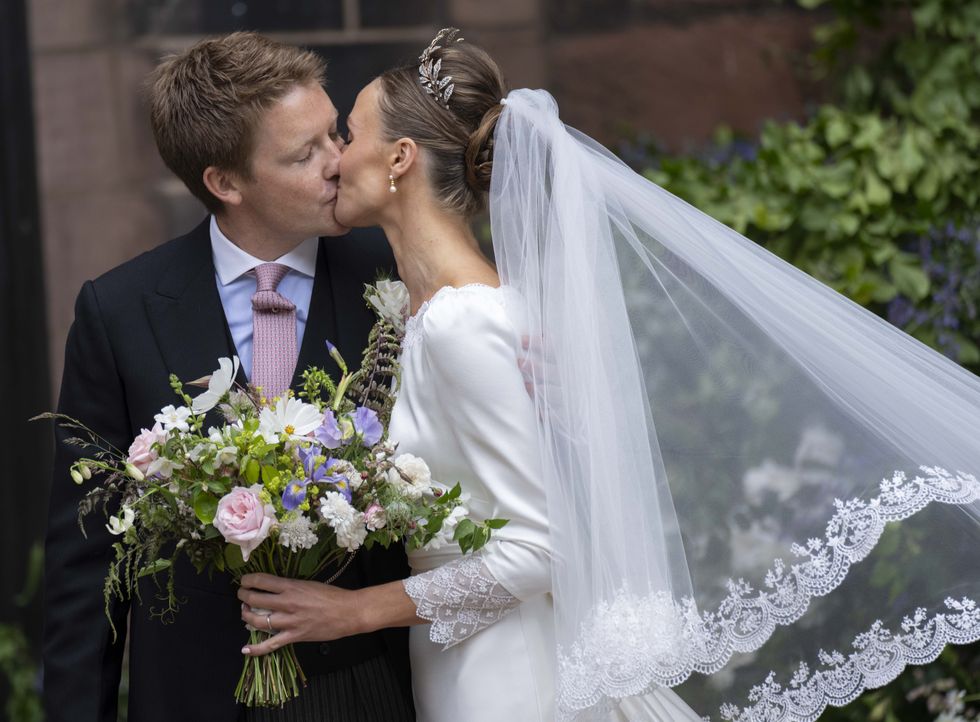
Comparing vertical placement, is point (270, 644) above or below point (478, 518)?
below

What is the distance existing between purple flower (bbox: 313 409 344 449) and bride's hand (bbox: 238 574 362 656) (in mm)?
314

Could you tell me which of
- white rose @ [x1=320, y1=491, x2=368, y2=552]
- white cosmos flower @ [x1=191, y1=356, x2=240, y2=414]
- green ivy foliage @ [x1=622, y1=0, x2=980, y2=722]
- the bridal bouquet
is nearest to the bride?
the bridal bouquet

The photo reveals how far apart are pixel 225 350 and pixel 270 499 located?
64 cm

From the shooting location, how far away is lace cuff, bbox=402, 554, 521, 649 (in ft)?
7.35

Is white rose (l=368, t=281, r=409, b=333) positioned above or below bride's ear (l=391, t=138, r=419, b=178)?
below

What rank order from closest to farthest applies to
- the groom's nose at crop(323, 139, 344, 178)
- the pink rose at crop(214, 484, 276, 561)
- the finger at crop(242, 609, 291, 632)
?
the pink rose at crop(214, 484, 276, 561)
the finger at crop(242, 609, 291, 632)
the groom's nose at crop(323, 139, 344, 178)

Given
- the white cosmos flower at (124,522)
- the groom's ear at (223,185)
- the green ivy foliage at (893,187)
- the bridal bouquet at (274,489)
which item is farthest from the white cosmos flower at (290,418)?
the green ivy foliage at (893,187)

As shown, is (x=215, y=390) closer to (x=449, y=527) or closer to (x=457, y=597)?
(x=449, y=527)

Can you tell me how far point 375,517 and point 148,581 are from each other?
0.81 m

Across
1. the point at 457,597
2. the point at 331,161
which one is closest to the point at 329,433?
the point at 457,597

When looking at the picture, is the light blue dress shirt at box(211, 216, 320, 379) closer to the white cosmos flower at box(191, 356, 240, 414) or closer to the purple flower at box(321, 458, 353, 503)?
the white cosmos flower at box(191, 356, 240, 414)

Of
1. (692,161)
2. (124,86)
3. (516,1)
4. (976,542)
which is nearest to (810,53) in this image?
(692,161)

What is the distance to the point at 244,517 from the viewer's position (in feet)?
6.57

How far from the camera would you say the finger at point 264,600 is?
2199mm
